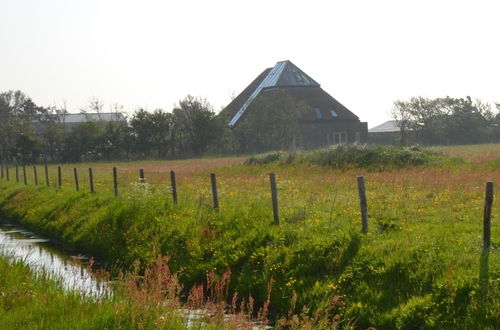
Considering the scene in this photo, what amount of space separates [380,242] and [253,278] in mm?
2389

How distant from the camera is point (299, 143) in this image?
8219 cm

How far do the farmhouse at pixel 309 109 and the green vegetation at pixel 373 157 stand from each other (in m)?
41.7

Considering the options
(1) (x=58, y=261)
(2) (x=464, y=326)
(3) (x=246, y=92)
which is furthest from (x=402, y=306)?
(3) (x=246, y=92)

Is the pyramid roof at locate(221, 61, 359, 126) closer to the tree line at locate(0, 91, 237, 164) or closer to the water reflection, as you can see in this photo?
the tree line at locate(0, 91, 237, 164)

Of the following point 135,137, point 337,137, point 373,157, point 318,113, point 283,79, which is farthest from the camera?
point 283,79

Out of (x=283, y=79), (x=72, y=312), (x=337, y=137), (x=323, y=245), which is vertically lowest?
(x=72, y=312)

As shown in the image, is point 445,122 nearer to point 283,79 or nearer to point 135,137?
point 283,79

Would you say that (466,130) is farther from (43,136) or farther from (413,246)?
(413,246)

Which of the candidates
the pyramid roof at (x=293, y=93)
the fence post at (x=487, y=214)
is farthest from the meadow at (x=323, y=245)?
the pyramid roof at (x=293, y=93)

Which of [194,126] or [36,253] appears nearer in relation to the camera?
[36,253]

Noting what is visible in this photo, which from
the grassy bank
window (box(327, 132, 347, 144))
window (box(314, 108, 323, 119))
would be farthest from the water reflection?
window (box(314, 108, 323, 119))

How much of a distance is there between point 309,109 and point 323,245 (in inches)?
2844

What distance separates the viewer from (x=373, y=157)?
35.9m

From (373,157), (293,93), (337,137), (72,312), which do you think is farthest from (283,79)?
(72,312)
